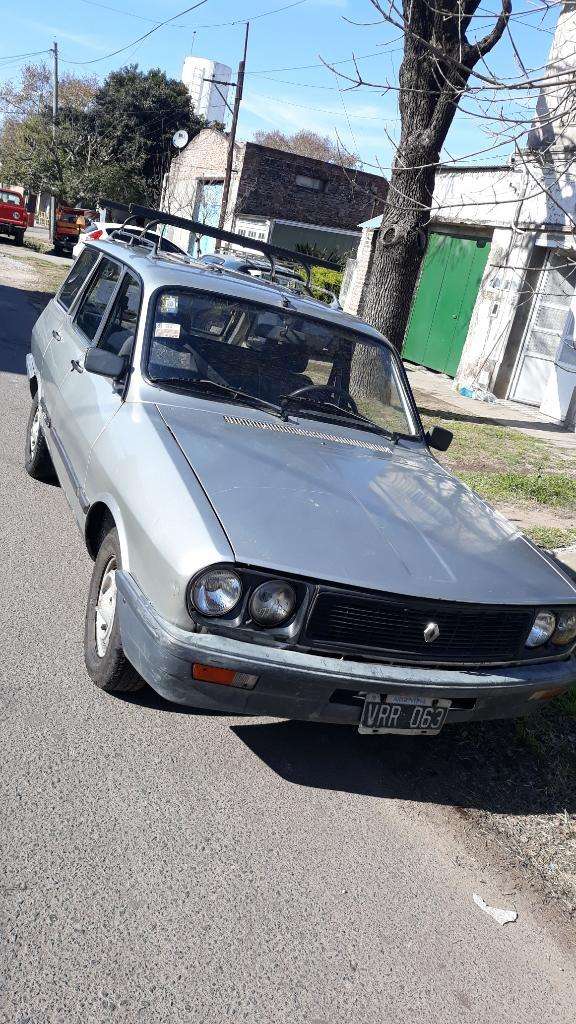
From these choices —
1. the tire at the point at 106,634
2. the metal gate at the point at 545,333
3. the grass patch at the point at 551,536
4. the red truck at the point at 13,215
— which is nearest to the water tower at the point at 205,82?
the red truck at the point at 13,215

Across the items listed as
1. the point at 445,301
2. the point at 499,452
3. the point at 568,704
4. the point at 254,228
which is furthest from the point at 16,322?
the point at 254,228

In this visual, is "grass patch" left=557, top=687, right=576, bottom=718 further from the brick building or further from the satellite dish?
the satellite dish

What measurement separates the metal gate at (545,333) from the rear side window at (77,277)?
9.56m

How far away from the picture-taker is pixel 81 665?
12.9ft

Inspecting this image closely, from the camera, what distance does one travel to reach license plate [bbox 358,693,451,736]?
3170 mm

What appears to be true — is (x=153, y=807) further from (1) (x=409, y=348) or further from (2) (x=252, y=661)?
(1) (x=409, y=348)

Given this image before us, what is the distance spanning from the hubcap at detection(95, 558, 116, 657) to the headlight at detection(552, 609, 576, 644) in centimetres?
181

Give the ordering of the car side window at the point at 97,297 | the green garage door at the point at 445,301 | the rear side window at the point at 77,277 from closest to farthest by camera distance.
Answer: the car side window at the point at 97,297 → the rear side window at the point at 77,277 → the green garage door at the point at 445,301

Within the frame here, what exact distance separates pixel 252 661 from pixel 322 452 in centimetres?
140

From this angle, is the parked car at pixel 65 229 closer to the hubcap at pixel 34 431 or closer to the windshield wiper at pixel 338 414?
the hubcap at pixel 34 431

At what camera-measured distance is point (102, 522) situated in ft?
13.0

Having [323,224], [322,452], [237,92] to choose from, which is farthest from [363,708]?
[323,224]

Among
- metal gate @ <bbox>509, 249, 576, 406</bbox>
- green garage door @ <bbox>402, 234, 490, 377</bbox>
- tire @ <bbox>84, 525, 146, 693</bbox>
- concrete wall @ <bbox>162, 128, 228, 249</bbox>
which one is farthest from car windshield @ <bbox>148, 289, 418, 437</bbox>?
concrete wall @ <bbox>162, 128, 228, 249</bbox>

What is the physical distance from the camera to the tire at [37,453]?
5830mm
